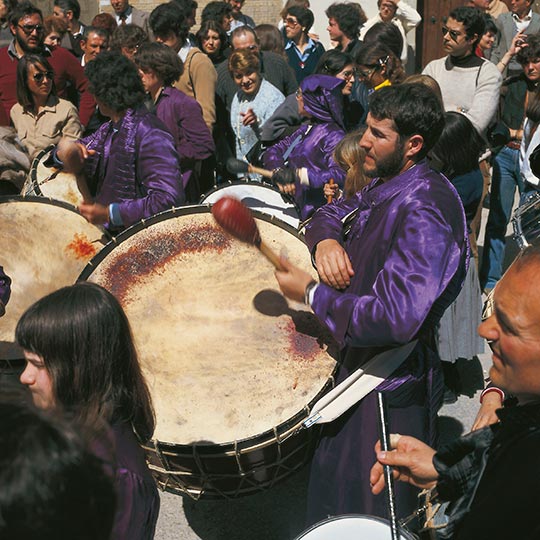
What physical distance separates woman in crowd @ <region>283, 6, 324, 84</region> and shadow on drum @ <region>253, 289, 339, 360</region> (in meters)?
5.71

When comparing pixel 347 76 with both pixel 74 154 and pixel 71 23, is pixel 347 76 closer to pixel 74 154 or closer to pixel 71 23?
pixel 74 154

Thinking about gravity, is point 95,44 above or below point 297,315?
above

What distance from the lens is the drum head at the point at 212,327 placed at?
2793mm

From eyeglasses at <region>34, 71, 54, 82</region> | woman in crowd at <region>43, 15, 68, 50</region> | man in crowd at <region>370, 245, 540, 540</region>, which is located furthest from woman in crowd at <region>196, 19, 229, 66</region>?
man in crowd at <region>370, 245, 540, 540</region>

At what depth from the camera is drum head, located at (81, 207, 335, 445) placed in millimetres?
2793

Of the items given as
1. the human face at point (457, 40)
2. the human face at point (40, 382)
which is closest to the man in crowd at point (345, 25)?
the human face at point (457, 40)

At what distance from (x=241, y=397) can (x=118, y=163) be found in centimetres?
157

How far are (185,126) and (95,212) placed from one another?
2019 mm

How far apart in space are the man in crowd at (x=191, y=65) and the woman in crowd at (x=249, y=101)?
276mm

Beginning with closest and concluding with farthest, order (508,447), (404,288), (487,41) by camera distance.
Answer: (508,447) < (404,288) < (487,41)

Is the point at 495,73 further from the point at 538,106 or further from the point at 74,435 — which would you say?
the point at 74,435

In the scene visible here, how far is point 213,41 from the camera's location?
7.26 meters

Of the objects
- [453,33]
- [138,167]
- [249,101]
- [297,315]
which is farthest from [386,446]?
[453,33]

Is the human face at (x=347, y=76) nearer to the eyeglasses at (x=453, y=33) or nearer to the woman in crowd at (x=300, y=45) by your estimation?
the eyeglasses at (x=453, y=33)
